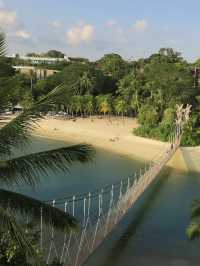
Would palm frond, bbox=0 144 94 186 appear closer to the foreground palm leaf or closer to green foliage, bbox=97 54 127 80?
the foreground palm leaf

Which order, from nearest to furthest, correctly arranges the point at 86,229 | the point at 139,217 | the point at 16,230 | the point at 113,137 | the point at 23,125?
the point at 16,230, the point at 23,125, the point at 86,229, the point at 139,217, the point at 113,137

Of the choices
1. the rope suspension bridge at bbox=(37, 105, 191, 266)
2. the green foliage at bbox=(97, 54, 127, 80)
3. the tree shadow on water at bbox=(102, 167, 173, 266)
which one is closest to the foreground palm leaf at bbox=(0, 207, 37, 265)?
the rope suspension bridge at bbox=(37, 105, 191, 266)

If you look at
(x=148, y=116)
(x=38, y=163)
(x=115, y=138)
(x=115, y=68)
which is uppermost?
(x=115, y=68)

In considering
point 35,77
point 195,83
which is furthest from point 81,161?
point 35,77

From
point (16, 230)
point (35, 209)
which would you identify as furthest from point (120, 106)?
point (16, 230)

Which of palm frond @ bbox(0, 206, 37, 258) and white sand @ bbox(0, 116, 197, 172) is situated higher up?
palm frond @ bbox(0, 206, 37, 258)

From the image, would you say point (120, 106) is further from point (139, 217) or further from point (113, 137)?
point (139, 217)
